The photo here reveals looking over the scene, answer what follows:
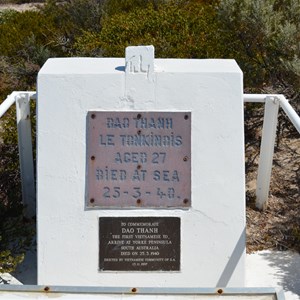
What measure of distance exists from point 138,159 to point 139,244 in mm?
604

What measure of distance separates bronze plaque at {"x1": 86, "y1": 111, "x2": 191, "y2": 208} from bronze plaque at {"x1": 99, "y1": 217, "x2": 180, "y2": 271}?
0.12 m

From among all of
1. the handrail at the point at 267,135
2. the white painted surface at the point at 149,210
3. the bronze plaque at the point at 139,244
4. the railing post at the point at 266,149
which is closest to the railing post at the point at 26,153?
the white painted surface at the point at 149,210

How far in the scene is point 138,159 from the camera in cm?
475

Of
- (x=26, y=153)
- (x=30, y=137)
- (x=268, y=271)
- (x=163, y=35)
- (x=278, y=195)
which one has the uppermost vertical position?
(x=163, y=35)

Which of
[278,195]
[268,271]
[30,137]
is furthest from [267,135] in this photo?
[30,137]

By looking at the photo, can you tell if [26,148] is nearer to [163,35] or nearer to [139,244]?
[139,244]

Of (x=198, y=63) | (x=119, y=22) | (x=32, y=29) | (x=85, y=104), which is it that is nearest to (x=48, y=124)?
(x=85, y=104)

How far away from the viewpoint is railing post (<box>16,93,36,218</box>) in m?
5.55

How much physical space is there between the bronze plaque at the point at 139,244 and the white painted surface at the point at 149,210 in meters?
0.04

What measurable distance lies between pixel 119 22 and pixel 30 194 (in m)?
3.24

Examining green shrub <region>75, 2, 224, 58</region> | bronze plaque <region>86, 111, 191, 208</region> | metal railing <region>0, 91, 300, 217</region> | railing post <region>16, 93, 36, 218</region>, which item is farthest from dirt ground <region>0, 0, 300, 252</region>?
railing post <region>16, 93, 36, 218</region>

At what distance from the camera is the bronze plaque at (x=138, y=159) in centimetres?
472

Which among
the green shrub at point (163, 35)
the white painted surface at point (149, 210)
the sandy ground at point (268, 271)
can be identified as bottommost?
the sandy ground at point (268, 271)

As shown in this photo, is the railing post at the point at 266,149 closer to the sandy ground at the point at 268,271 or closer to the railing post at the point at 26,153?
the sandy ground at the point at 268,271
